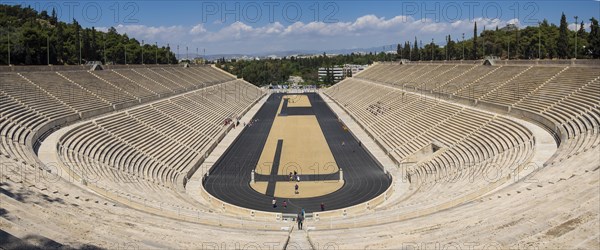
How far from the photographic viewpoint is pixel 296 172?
26234 millimetres

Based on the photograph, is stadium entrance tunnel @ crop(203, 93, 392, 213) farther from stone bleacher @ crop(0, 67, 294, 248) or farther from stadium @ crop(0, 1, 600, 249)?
stone bleacher @ crop(0, 67, 294, 248)

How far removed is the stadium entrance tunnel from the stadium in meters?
0.16

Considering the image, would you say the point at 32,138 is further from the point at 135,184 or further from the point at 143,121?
the point at 143,121

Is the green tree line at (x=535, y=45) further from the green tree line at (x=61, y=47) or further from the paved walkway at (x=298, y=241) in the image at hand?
the green tree line at (x=61, y=47)

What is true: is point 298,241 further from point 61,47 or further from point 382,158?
point 61,47

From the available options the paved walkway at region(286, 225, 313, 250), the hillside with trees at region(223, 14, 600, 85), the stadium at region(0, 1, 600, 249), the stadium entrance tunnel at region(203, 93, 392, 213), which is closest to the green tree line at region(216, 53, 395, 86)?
the hillside with trees at region(223, 14, 600, 85)

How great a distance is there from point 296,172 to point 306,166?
2005 millimetres

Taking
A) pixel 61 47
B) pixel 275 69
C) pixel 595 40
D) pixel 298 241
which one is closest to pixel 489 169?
pixel 298 241

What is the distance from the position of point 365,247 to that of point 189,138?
2379 centimetres

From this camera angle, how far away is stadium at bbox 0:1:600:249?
34.8ft

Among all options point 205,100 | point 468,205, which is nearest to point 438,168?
point 468,205

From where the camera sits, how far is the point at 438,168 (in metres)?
23.2

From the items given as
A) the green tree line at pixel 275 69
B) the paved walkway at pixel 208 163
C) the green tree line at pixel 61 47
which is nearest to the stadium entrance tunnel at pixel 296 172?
the paved walkway at pixel 208 163

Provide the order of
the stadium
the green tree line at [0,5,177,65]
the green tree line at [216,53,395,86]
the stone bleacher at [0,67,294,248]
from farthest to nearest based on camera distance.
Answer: the green tree line at [216,53,395,86] → the green tree line at [0,5,177,65] → the stone bleacher at [0,67,294,248] → the stadium
